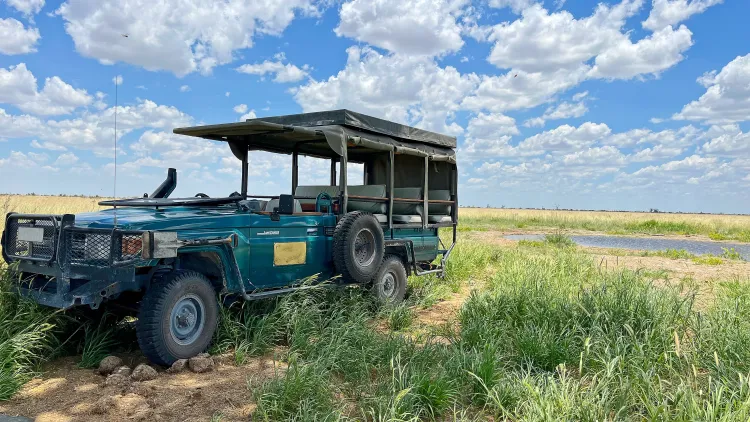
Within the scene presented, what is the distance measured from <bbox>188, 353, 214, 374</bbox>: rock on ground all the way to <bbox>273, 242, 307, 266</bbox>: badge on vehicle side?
1398 mm

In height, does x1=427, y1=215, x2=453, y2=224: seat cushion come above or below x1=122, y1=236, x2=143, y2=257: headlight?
above

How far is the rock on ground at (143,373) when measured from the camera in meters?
4.51

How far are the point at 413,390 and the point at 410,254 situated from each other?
437cm

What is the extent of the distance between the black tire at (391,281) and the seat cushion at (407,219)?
57 cm

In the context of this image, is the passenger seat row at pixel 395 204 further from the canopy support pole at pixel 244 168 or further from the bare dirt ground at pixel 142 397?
the bare dirt ground at pixel 142 397

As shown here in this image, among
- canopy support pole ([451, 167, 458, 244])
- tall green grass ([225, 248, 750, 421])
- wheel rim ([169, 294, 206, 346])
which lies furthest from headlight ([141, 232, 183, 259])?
canopy support pole ([451, 167, 458, 244])

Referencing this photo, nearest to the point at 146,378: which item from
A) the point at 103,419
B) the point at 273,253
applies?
the point at 103,419

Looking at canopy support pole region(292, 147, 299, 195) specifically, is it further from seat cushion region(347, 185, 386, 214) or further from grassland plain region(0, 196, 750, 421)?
grassland plain region(0, 196, 750, 421)

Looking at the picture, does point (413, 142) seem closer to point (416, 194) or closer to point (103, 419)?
point (416, 194)

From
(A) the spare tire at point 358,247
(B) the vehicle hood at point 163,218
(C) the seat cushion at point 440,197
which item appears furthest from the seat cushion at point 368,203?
(B) the vehicle hood at point 163,218

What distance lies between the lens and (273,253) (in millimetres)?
5934

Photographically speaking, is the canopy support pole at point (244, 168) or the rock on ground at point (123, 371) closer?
the rock on ground at point (123, 371)

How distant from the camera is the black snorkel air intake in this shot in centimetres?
707

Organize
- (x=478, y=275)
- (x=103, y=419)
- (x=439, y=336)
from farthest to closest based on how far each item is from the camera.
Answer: (x=478, y=275) < (x=439, y=336) < (x=103, y=419)
